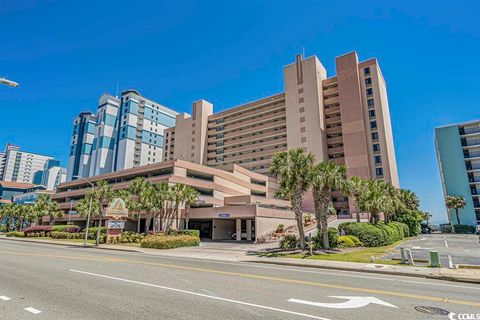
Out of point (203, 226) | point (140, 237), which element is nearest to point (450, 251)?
point (140, 237)

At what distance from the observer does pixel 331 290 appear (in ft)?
32.7

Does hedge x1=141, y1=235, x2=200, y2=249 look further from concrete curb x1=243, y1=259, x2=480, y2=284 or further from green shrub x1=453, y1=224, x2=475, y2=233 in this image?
green shrub x1=453, y1=224, x2=475, y2=233

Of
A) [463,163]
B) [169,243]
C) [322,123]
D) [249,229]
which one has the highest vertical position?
[322,123]

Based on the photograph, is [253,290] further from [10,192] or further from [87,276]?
[10,192]

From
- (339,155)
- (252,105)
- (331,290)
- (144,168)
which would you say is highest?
(252,105)

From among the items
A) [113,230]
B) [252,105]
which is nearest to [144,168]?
[113,230]

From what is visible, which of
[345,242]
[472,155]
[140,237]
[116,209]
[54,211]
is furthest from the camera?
[472,155]

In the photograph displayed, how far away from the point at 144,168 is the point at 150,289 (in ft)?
168

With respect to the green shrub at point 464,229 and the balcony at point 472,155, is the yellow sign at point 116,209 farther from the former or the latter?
the balcony at point 472,155

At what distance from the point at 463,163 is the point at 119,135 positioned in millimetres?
133768

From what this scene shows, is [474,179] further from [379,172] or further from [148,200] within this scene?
[148,200]

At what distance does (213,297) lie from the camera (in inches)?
333

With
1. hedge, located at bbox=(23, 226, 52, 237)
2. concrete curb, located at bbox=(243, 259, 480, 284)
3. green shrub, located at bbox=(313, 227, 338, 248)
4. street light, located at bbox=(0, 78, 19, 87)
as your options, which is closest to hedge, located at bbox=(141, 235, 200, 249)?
green shrub, located at bbox=(313, 227, 338, 248)

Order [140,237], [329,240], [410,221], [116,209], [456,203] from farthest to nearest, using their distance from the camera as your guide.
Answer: [456,203]
[410,221]
[140,237]
[116,209]
[329,240]
